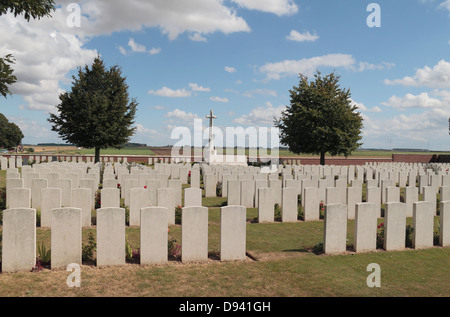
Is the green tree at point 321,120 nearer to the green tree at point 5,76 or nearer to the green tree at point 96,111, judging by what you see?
the green tree at point 96,111

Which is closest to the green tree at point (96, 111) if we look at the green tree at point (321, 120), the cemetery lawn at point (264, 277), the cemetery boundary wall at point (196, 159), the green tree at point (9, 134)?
the cemetery boundary wall at point (196, 159)

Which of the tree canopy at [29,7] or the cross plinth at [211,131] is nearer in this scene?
the tree canopy at [29,7]

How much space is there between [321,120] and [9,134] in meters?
72.3

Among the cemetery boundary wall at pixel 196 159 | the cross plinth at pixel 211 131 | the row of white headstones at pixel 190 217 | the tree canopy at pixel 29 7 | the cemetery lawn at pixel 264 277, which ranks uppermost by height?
the tree canopy at pixel 29 7

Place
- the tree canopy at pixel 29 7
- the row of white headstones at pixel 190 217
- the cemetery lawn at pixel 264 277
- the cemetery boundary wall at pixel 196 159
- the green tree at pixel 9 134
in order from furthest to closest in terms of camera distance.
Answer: the green tree at pixel 9 134, the cemetery boundary wall at pixel 196 159, the tree canopy at pixel 29 7, the row of white headstones at pixel 190 217, the cemetery lawn at pixel 264 277

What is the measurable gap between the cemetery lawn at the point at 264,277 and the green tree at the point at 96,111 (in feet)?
75.6

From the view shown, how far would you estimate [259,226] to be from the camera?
9.48 metres

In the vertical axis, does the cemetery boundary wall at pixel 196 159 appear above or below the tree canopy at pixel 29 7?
below

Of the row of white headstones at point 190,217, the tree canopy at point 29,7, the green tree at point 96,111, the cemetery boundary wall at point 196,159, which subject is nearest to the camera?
the row of white headstones at point 190,217

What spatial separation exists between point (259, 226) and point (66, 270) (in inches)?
202

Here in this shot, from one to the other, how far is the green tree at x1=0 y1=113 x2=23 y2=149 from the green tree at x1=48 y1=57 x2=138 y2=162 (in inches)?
2148

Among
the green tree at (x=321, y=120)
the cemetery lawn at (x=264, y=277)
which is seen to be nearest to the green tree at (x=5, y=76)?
the cemetery lawn at (x=264, y=277)

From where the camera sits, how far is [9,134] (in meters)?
76.2

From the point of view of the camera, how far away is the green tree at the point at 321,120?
29.8 meters
